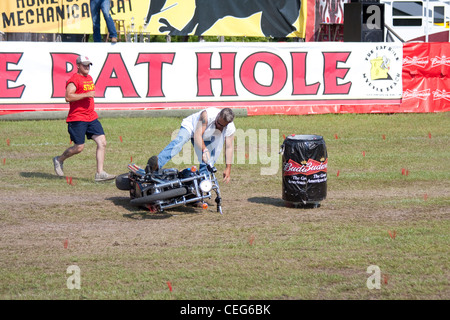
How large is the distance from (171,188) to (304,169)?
1.97 m

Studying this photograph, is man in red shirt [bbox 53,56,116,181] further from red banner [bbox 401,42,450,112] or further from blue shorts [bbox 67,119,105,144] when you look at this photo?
red banner [bbox 401,42,450,112]

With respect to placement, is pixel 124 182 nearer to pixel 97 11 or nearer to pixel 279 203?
pixel 279 203

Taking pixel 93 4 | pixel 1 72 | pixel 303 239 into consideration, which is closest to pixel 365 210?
pixel 303 239

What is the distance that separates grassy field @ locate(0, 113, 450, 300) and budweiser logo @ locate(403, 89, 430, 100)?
181 inches

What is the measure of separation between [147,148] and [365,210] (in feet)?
20.2

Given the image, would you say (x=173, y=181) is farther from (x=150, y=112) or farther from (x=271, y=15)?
(x=271, y=15)

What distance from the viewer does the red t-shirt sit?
36.9ft

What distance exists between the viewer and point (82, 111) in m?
11.4

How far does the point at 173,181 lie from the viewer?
358 inches

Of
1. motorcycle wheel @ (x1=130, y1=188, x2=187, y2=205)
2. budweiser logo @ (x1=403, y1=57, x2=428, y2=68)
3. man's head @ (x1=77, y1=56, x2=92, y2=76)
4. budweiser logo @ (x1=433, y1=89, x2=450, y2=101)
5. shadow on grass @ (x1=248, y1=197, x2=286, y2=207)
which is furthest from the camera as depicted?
budweiser logo @ (x1=433, y1=89, x2=450, y2=101)

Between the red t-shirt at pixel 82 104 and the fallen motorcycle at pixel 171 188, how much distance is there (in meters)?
2.28

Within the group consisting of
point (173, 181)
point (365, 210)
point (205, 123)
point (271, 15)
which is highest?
point (271, 15)

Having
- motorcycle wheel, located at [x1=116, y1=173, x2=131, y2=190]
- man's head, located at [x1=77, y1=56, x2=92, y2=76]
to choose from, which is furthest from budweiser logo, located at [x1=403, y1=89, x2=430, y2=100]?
motorcycle wheel, located at [x1=116, y1=173, x2=131, y2=190]

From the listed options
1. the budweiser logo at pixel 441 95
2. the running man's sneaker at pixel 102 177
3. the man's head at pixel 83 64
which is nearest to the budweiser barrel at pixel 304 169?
the running man's sneaker at pixel 102 177
